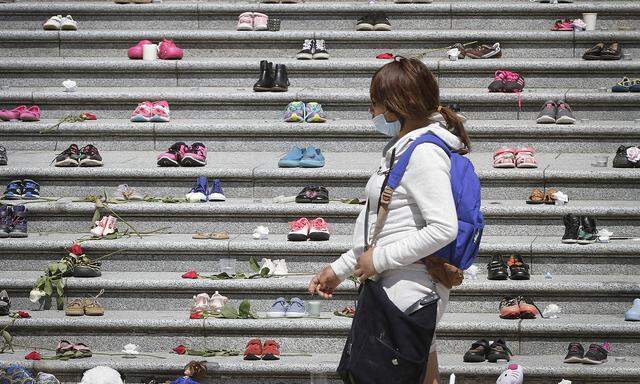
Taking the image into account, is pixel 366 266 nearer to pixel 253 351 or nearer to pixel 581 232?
pixel 253 351

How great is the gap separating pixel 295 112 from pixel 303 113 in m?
0.08

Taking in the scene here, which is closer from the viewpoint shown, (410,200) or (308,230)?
(410,200)

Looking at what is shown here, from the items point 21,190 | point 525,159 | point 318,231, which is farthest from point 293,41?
point 21,190

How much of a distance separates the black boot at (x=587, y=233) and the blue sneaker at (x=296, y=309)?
6.68ft

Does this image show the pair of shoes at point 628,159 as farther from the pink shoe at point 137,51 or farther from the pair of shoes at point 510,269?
the pink shoe at point 137,51

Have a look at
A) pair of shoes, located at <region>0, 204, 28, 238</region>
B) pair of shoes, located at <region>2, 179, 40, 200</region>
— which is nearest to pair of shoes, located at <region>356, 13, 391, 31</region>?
pair of shoes, located at <region>2, 179, 40, 200</region>

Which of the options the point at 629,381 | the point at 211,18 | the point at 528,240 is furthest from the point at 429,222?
the point at 211,18

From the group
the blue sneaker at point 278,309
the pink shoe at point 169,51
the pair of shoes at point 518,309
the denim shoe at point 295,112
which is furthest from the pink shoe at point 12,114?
the pair of shoes at point 518,309

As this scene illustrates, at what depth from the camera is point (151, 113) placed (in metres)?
10.2

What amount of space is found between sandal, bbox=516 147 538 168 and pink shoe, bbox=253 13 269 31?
9.66 ft

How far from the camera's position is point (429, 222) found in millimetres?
4758

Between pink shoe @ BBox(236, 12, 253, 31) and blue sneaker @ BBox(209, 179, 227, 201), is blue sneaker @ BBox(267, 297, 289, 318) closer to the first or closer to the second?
blue sneaker @ BBox(209, 179, 227, 201)

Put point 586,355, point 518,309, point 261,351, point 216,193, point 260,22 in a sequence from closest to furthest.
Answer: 1. point 586,355
2. point 261,351
3. point 518,309
4. point 216,193
5. point 260,22

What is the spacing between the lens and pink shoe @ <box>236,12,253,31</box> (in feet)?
36.3
